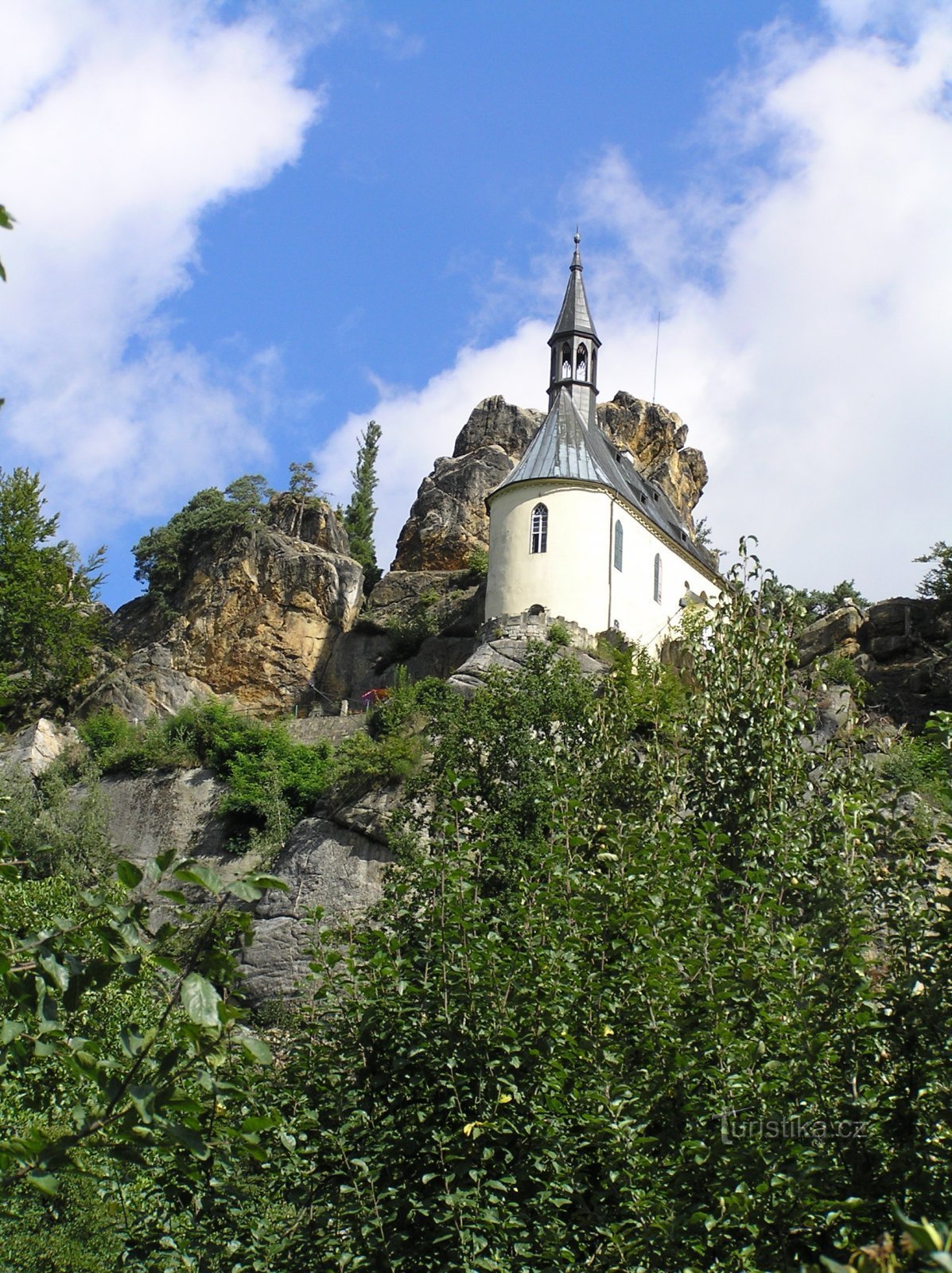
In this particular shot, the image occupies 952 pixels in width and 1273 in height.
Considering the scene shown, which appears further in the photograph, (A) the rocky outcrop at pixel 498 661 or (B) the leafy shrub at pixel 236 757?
(B) the leafy shrub at pixel 236 757

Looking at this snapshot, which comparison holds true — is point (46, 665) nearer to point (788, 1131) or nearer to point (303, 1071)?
point (303, 1071)

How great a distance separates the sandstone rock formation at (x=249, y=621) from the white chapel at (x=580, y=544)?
905 cm

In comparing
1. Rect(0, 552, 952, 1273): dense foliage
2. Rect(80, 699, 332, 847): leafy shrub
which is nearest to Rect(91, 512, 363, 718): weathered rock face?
Rect(80, 699, 332, 847): leafy shrub

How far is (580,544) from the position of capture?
42.7 m

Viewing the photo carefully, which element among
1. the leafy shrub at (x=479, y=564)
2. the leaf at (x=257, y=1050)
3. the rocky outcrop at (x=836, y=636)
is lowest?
the leaf at (x=257, y=1050)

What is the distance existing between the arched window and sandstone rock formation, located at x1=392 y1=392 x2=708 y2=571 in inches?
412

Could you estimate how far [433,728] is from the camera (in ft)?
94.5

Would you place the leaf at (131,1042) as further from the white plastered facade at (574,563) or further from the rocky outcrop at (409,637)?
the rocky outcrop at (409,637)

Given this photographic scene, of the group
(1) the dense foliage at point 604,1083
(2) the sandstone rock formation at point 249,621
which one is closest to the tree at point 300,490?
(2) the sandstone rock formation at point 249,621

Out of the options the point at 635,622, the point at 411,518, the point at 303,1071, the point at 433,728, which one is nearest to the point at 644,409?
the point at 411,518

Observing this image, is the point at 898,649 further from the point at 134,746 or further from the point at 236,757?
the point at 134,746

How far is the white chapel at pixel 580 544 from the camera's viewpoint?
138 ft

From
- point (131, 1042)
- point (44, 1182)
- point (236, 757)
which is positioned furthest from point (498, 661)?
point (44, 1182)

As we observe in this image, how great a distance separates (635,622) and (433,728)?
1599cm
